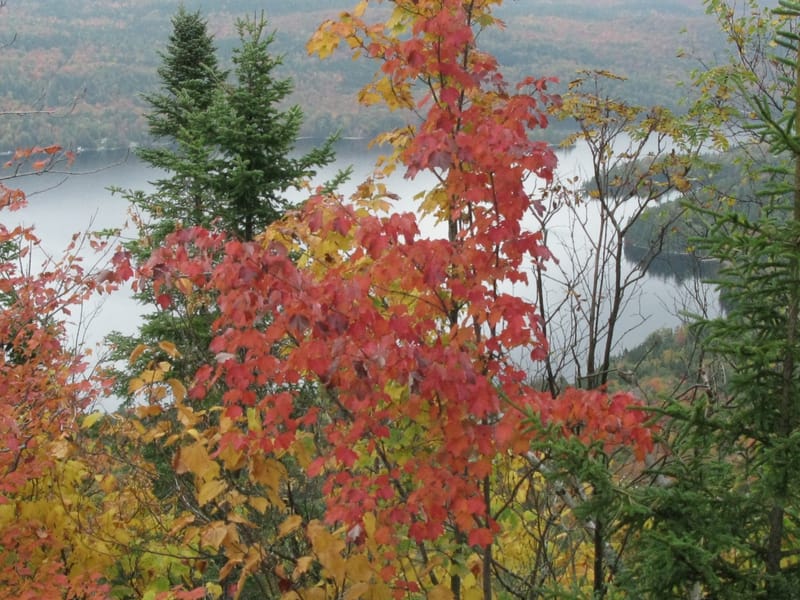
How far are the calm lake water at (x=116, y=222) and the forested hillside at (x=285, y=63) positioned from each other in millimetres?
4010

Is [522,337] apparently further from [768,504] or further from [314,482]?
[314,482]

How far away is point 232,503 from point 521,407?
4.30 ft

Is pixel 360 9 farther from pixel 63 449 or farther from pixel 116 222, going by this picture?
pixel 116 222

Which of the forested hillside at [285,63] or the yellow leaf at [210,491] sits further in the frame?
the forested hillside at [285,63]

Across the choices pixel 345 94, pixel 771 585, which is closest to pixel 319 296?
pixel 771 585

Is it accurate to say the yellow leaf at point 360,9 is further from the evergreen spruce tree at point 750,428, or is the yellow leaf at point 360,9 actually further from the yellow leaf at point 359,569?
the yellow leaf at point 359,569

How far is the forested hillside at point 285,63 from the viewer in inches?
1929

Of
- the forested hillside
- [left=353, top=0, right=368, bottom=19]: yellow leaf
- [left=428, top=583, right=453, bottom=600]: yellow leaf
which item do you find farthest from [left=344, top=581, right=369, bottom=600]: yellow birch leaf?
the forested hillside

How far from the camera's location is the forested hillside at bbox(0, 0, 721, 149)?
4900 centimetres

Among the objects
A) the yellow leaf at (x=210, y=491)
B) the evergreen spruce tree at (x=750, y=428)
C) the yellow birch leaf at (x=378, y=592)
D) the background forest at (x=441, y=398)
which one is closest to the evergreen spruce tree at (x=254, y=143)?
the background forest at (x=441, y=398)

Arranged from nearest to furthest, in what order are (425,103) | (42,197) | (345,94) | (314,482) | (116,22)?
(425,103), (314,482), (42,197), (345,94), (116,22)

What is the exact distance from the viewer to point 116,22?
509 feet

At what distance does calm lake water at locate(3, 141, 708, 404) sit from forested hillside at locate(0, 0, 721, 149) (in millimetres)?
4010

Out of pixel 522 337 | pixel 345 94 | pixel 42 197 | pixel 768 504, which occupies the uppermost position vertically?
pixel 345 94
